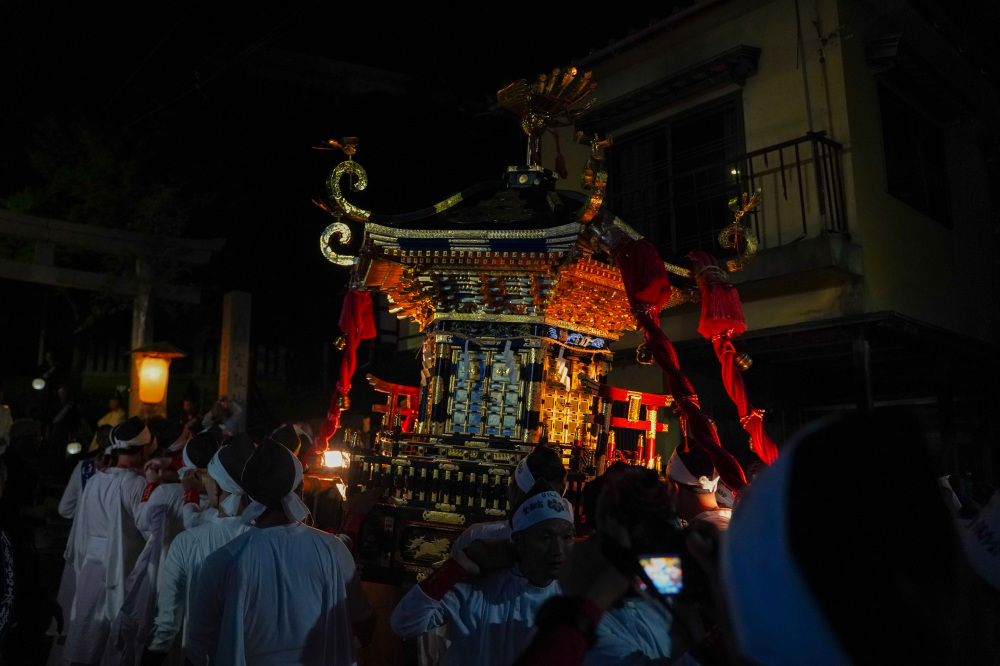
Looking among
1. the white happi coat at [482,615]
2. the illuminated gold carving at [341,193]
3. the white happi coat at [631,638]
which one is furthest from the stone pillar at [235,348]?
the white happi coat at [631,638]

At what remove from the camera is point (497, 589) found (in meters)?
3.17

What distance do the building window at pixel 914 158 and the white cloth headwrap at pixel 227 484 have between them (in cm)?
970

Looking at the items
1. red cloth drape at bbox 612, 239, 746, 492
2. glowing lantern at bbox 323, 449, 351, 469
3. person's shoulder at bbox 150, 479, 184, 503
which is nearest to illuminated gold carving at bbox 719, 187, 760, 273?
red cloth drape at bbox 612, 239, 746, 492

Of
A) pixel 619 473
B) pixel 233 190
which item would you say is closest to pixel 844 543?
pixel 619 473

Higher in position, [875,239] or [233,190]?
[233,190]

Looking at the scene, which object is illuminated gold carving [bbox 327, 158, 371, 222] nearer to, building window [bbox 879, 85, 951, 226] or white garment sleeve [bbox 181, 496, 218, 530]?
white garment sleeve [bbox 181, 496, 218, 530]

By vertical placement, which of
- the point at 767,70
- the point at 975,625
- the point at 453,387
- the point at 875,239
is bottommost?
the point at 975,625

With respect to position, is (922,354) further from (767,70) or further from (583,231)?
(583,231)

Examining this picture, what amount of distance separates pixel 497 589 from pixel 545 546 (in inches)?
14.6

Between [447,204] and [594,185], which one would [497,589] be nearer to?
[594,185]

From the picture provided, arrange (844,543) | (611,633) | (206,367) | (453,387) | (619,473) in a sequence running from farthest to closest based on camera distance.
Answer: (206,367), (453,387), (611,633), (619,473), (844,543)

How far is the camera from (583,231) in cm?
608

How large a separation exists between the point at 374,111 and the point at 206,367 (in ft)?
30.6

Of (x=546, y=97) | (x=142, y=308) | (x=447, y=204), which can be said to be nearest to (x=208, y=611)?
(x=447, y=204)
